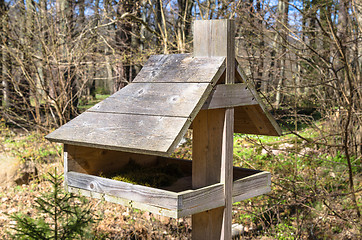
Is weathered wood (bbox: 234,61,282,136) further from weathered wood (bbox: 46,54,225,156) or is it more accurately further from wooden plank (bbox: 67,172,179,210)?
wooden plank (bbox: 67,172,179,210)

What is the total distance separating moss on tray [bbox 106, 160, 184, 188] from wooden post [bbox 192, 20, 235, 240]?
28 centimetres

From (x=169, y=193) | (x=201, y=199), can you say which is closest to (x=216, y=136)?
(x=201, y=199)

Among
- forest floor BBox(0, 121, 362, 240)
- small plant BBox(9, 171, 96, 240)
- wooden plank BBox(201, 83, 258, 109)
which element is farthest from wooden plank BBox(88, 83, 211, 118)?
forest floor BBox(0, 121, 362, 240)

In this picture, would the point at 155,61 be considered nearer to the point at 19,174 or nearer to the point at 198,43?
the point at 198,43

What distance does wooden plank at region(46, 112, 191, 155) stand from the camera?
198 centimetres

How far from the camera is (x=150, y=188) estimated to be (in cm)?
223

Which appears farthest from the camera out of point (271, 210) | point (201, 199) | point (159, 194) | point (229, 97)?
point (271, 210)

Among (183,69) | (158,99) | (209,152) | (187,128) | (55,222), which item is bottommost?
(55,222)

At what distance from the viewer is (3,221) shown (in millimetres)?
5438

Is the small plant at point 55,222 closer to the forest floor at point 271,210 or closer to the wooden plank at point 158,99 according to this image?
the forest floor at point 271,210

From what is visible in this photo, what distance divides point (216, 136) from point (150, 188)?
1.81ft

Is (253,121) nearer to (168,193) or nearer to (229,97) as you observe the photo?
(229,97)

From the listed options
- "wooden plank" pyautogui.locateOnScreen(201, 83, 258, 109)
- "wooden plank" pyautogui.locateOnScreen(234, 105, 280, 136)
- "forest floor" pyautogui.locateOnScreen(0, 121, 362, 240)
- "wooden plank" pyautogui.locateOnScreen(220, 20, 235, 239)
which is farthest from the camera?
"forest floor" pyautogui.locateOnScreen(0, 121, 362, 240)

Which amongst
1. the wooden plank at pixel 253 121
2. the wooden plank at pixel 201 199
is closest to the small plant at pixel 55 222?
the wooden plank at pixel 201 199
